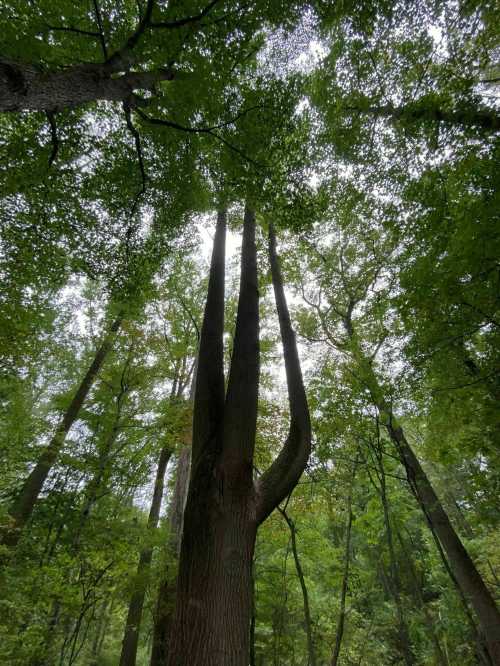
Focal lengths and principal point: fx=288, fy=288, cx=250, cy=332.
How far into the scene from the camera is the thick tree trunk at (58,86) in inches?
103

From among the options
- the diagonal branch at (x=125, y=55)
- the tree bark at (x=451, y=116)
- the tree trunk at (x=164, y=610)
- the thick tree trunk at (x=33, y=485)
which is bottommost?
the tree trunk at (x=164, y=610)

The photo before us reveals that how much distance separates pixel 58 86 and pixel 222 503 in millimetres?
4213

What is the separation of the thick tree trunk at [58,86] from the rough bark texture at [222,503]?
2.69m

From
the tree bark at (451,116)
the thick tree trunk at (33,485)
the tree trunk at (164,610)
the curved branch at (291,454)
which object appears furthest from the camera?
the thick tree trunk at (33,485)

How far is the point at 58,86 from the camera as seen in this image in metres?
2.97

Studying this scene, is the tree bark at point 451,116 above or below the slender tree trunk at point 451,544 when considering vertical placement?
above

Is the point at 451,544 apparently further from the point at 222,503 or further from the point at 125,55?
the point at 125,55

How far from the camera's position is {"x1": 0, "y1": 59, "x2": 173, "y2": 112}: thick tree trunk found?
2.62m

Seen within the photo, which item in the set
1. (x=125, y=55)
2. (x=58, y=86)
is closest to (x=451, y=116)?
(x=125, y=55)

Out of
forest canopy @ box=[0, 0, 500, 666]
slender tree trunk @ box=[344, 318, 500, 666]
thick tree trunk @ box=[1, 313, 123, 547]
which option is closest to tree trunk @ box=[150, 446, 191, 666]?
forest canopy @ box=[0, 0, 500, 666]

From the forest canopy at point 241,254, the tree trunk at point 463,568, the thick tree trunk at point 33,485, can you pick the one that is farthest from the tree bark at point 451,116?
the thick tree trunk at point 33,485

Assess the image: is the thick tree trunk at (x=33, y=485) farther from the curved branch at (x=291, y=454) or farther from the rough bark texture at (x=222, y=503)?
the curved branch at (x=291, y=454)

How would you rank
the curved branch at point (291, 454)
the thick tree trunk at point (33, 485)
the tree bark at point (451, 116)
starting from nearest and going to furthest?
1. the curved branch at point (291, 454)
2. the tree bark at point (451, 116)
3. the thick tree trunk at point (33, 485)

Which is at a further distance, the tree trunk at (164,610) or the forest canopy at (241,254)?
the tree trunk at (164,610)
